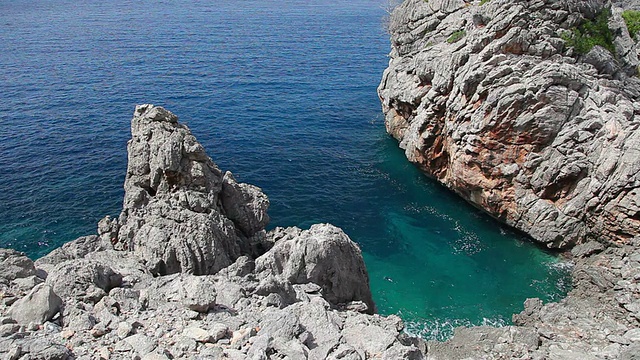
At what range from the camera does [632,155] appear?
38.0 meters

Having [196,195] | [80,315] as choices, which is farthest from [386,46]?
[80,315]

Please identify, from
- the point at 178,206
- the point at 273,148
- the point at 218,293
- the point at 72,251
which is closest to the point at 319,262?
the point at 218,293

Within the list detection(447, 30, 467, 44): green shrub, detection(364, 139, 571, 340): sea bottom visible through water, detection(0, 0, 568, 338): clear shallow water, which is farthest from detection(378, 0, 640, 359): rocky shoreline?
detection(0, 0, 568, 338): clear shallow water

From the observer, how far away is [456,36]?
53.0 meters

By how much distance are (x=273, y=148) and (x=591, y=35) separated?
36841 millimetres

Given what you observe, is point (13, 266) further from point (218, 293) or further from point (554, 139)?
point (554, 139)

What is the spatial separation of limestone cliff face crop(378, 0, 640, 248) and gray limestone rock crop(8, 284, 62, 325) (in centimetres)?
3778

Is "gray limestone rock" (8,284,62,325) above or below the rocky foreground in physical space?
above

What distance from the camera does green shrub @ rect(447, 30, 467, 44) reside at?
172 feet

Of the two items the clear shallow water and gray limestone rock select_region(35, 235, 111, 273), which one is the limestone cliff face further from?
gray limestone rock select_region(35, 235, 111, 273)

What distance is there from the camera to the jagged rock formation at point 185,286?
15.7 meters

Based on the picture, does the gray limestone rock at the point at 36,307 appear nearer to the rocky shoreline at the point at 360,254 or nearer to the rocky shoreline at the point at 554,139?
the rocky shoreline at the point at 360,254

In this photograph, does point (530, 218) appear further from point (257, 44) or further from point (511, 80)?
point (257, 44)

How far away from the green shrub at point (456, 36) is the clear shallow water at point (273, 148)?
50.5 ft
